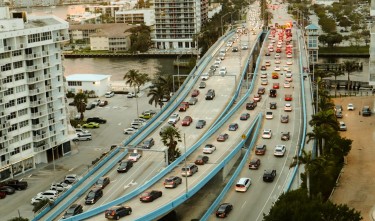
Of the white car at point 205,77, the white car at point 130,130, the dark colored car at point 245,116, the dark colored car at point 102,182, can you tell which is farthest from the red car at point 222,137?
the white car at point 205,77

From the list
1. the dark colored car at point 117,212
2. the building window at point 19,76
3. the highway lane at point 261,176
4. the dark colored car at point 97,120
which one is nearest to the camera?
the dark colored car at point 117,212

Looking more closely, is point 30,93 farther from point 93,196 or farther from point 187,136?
point 93,196

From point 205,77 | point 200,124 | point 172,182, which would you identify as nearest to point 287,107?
point 200,124

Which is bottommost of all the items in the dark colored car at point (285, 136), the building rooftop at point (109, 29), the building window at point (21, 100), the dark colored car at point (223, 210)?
the dark colored car at point (223, 210)

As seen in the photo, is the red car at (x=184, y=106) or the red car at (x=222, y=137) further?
the red car at (x=184, y=106)

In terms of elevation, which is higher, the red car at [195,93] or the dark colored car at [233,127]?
the red car at [195,93]

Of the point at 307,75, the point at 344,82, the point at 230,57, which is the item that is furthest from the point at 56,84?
the point at 344,82

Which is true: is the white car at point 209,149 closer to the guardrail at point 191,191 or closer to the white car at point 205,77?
the guardrail at point 191,191
